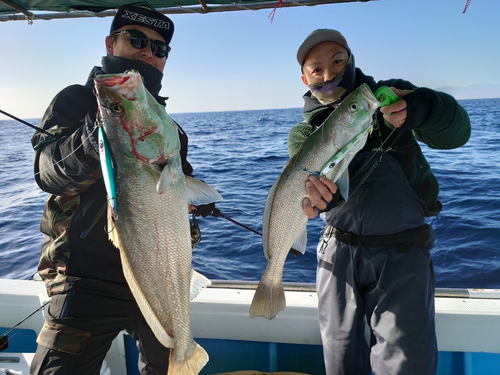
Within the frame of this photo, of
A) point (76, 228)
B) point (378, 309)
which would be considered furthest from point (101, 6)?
point (378, 309)

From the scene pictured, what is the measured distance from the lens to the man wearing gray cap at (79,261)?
82.9 inches

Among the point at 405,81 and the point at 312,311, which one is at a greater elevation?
the point at 405,81

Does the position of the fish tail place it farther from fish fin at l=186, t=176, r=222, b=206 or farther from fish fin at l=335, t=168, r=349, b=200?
fish fin at l=186, t=176, r=222, b=206

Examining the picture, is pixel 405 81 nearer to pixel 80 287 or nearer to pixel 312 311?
pixel 312 311

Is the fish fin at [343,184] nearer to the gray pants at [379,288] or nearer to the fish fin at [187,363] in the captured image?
the gray pants at [379,288]

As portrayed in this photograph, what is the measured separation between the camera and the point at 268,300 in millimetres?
2424

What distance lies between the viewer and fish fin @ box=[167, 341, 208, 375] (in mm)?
1847

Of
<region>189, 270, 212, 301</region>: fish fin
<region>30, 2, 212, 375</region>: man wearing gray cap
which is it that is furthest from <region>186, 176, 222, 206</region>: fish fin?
<region>30, 2, 212, 375</region>: man wearing gray cap

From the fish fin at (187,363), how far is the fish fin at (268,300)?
1.87ft

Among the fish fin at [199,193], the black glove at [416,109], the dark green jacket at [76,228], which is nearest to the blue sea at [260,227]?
the dark green jacket at [76,228]

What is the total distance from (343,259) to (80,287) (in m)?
1.75

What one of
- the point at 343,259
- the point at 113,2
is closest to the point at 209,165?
the point at 113,2

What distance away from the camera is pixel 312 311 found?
3.09 m

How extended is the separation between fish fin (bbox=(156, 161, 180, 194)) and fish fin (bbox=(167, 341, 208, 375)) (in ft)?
2.74
